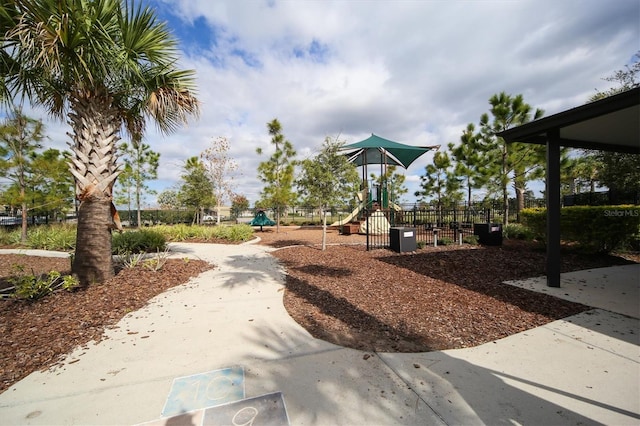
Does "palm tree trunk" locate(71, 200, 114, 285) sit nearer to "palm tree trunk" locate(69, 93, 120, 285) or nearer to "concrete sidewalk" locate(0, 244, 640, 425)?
"palm tree trunk" locate(69, 93, 120, 285)

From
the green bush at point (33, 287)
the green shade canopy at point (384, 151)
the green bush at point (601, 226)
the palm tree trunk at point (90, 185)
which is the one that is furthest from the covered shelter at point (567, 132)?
the green shade canopy at point (384, 151)

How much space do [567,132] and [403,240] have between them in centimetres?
464

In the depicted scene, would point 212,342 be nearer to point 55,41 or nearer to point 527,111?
point 55,41

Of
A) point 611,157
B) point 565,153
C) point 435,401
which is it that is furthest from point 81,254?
point 565,153

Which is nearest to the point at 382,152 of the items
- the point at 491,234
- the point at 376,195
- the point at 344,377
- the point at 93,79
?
the point at 376,195

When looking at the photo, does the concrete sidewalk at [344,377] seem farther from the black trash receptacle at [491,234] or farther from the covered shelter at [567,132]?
the black trash receptacle at [491,234]

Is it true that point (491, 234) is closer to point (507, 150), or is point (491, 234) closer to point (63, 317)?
point (507, 150)

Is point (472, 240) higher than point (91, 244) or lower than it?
lower

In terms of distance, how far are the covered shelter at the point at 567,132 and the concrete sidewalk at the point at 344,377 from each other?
65.5 inches

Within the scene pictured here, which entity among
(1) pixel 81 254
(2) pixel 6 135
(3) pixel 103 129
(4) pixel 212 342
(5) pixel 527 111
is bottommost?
(4) pixel 212 342

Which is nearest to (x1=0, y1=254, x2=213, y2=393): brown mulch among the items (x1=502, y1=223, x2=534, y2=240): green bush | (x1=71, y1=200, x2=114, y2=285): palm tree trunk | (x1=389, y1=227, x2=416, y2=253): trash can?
(x1=71, y1=200, x2=114, y2=285): palm tree trunk

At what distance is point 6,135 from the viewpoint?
10.9 m

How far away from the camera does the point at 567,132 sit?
536 centimetres

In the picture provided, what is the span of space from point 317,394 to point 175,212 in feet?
88.4
